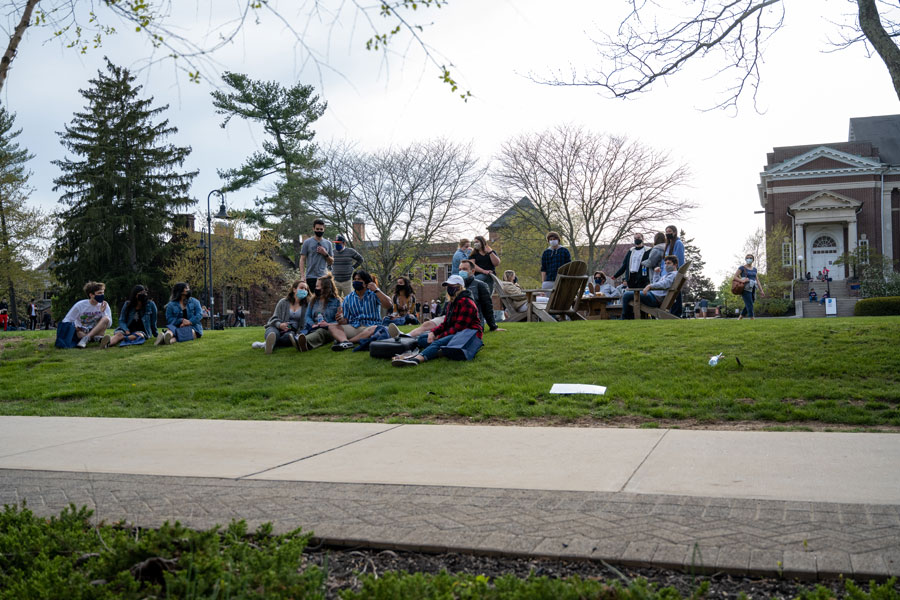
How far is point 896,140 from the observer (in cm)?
5162

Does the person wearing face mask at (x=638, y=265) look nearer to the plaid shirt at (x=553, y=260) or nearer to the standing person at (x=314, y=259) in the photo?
the plaid shirt at (x=553, y=260)

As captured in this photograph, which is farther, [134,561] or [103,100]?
[103,100]

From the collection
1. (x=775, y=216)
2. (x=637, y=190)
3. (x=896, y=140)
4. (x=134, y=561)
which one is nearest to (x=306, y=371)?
(x=134, y=561)

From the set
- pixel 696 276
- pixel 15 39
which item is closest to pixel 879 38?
pixel 15 39

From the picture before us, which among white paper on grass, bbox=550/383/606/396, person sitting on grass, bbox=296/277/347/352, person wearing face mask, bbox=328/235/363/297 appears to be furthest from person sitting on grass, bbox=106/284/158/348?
white paper on grass, bbox=550/383/606/396

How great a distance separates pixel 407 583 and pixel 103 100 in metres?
47.8

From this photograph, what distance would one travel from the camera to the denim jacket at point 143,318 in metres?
15.0

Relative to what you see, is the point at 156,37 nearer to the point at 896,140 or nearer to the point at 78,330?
the point at 78,330

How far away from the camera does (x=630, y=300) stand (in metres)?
14.8

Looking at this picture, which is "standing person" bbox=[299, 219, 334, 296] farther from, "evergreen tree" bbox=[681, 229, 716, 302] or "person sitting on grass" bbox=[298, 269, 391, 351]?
"evergreen tree" bbox=[681, 229, 716, 302]

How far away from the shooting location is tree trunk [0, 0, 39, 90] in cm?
445

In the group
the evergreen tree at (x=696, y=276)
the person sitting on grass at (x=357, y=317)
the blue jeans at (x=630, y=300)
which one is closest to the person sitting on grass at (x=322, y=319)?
the person sitting on grass at (x=357, y=317)

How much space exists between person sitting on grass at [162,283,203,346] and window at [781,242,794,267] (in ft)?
139

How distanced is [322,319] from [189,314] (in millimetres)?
3884
